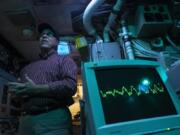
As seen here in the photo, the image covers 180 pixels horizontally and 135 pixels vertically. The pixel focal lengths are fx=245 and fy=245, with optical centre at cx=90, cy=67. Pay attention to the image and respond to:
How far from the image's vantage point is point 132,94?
4.57ft

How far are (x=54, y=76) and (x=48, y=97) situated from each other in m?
0.18

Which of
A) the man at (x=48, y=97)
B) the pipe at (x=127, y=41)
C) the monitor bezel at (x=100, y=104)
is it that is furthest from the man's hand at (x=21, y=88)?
the pipe at (x=127, y=41)

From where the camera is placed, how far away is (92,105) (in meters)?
1.28

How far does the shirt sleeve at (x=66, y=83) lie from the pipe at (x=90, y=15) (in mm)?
844

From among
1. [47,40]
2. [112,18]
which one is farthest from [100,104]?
[112,18]

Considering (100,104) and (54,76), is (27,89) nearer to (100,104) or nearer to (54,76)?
(54,76)

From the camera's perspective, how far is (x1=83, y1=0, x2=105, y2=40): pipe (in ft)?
7.72

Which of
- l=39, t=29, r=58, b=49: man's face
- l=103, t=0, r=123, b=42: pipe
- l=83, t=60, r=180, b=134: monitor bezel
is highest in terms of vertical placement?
l=103, t=0, r=123, b=42: pipe

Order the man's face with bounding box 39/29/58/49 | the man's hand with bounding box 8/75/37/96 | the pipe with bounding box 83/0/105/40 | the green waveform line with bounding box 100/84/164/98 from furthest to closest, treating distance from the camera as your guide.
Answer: the pipe with bounding box 83/0/105/40 → the man's face with bounding box 39/29/58/49 → the man's hand with bounding box 8/75/37/96 → the green waveform line with bounding box 100/84/164/98

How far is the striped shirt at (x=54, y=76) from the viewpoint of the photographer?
160 centimetres

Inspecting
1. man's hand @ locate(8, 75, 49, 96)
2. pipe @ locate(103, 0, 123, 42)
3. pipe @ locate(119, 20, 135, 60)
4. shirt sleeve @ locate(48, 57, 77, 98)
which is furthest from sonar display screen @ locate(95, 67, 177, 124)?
pipe @ locate(103, 0, 123, 42)

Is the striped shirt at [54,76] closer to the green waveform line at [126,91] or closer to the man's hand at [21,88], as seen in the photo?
the man's hand at [21,88]

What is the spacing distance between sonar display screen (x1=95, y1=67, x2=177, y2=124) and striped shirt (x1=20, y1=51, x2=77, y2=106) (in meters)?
0.28

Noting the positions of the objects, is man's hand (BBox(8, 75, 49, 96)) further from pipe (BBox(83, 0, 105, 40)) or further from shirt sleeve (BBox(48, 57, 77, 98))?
pipe (BBox(83, 0, 105, 40))
